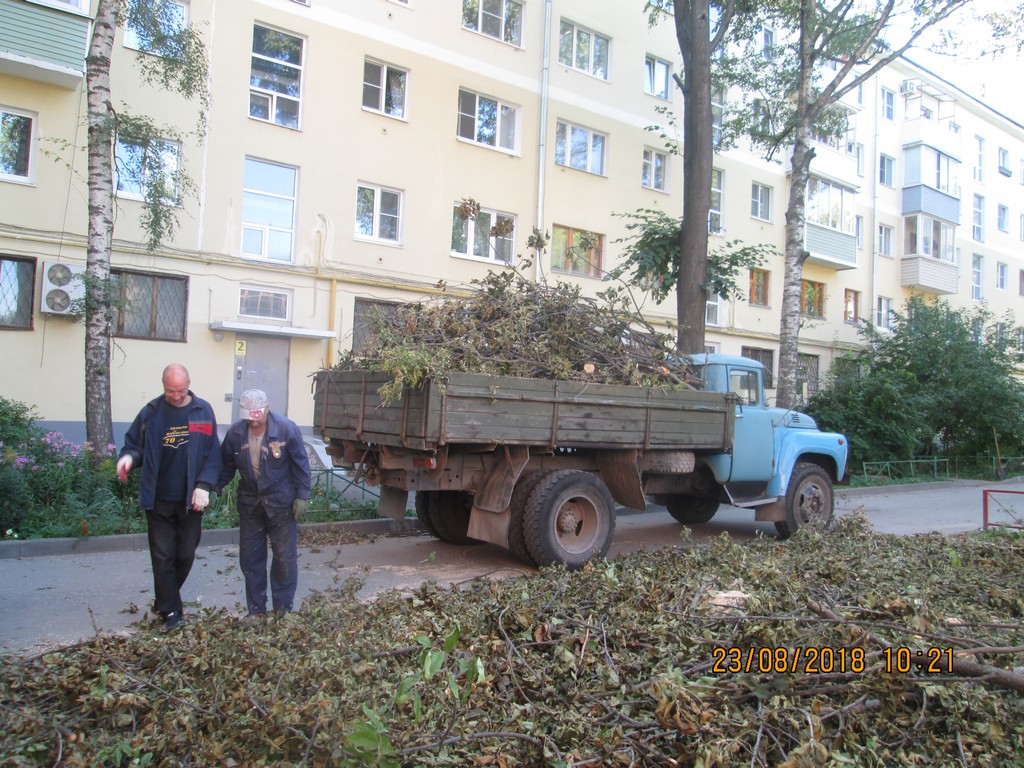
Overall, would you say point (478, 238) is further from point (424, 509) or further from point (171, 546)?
point (171, 546)

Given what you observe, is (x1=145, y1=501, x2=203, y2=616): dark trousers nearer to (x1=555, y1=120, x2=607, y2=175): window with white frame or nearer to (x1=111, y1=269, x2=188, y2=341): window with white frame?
(x1=111, y1=269, x2=188, y2=341): window with white frame

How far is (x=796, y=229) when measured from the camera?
15414 mm

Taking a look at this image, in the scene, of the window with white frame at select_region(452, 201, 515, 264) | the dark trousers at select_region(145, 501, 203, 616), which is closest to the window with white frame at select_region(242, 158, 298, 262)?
the window with white frame at select_region(452, 201, 515, 264)

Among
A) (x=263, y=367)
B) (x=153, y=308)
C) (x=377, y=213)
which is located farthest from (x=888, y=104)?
(x=153, y=308)

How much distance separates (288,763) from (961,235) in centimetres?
3784

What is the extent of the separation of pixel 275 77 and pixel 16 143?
4.83 m

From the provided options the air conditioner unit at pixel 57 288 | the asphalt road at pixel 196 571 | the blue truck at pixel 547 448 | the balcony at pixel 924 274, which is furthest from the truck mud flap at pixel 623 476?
the balcony at pixel 924 274

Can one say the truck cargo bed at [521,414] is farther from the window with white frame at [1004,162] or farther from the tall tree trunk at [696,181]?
the window with white frame at [1004,162]

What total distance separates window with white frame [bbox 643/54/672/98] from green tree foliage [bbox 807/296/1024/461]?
9007 millimetres

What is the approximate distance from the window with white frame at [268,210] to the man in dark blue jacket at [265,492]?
10491 millimetres

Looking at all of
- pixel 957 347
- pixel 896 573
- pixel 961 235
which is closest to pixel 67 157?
pixel 896 573

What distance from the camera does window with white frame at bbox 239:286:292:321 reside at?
14.9 metres

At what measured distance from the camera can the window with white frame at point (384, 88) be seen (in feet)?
54.6

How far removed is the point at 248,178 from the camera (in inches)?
591
